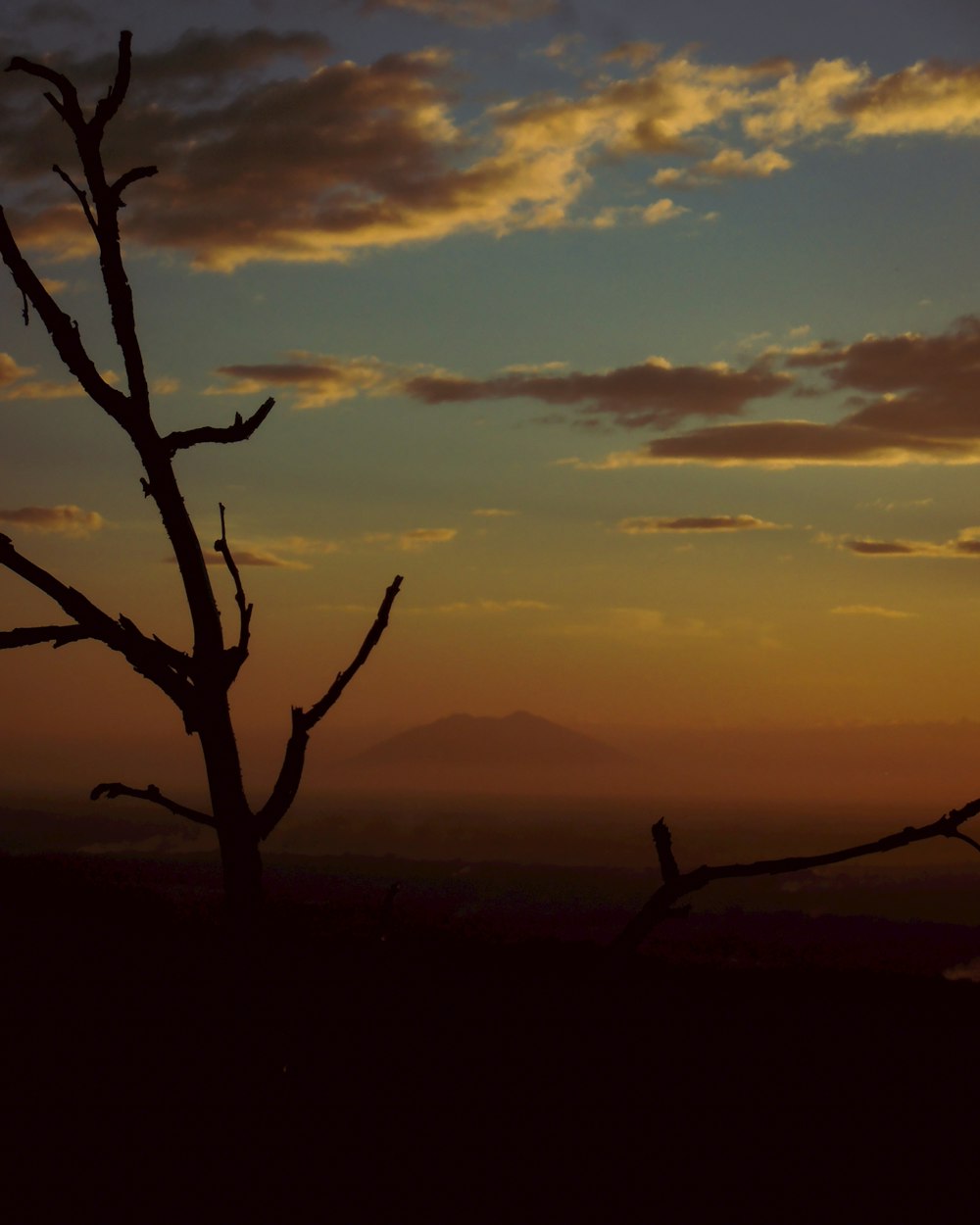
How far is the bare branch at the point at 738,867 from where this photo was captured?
5559 millimetres

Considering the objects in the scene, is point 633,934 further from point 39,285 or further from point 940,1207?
point 940,1207

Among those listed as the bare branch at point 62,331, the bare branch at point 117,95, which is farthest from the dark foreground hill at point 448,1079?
the bare branch at point 117,95

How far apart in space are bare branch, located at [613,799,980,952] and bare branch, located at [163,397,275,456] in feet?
9.24

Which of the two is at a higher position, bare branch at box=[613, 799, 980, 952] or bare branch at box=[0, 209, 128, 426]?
bare branch at box=[0, 209, 128, 426]

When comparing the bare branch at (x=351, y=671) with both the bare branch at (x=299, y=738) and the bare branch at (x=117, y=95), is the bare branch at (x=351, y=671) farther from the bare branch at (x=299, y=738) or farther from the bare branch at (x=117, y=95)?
the bare branch at (x=117, y=95)

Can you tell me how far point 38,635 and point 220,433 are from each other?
1.34 metres

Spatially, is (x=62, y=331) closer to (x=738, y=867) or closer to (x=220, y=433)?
(x=220, y=433)

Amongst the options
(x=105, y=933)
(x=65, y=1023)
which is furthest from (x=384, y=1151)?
(x=105, y=933)

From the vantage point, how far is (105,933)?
1667 centimetres

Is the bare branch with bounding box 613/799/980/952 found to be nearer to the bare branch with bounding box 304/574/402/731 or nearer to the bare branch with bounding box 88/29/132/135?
the bare branch with bounding box 304/574/402/731

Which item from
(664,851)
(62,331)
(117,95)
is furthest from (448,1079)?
(117,95)

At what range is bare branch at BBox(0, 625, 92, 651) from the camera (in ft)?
19.4

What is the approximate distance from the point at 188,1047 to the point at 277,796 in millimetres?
6360

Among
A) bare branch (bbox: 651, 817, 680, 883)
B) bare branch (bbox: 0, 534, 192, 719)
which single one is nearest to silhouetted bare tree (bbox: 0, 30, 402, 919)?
bare branch (bbox: 0, 534, 192, 719)
